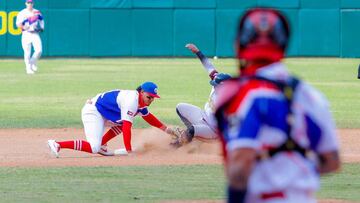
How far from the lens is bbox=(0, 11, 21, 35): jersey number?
35094 mm

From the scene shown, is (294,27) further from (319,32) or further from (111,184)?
(111,184)

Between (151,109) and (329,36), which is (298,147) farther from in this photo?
(329,36)

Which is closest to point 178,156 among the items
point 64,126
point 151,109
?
point 64,126

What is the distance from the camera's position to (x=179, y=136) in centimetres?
1230

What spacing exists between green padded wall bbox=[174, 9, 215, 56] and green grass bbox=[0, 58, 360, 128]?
0.94 meters

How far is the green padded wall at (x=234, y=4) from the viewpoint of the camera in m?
35.1

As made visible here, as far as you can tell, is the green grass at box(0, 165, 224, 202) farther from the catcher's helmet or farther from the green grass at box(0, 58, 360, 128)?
the green grass at box(0, 58, 360, 128)

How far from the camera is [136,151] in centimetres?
1230

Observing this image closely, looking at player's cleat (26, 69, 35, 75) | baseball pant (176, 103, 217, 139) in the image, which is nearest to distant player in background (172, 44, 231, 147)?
baseball pant (176, 103, 217, 139)

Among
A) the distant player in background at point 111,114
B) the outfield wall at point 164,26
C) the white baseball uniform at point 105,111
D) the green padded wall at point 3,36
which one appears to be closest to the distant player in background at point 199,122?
the distant player in background at point 111,114

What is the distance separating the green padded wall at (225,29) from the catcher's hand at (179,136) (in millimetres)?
22903

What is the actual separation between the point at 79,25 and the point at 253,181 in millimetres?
31737

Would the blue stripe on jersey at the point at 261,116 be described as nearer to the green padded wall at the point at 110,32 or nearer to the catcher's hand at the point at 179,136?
the catcher's hand at the point at 179,136

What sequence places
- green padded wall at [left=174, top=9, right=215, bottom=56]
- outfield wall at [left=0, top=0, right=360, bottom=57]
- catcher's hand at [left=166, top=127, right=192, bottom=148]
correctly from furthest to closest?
green padded wall at [left=174, top=9, right=215, bottom=56], outfield wall at [left=0, top=0, right=360, bottom=57], catcher's hand at [left=166, top=127, right=192, bottom=148]
